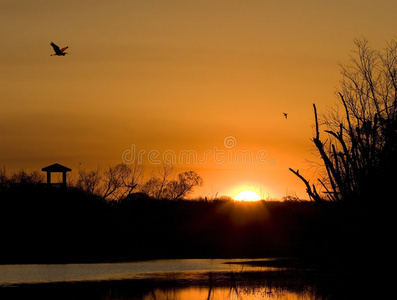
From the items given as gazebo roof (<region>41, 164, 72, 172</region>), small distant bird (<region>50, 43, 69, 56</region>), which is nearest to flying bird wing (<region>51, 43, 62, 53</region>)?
small distant bird (<region>50, 43, 69, 56</region>)

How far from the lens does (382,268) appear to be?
98.6 ft

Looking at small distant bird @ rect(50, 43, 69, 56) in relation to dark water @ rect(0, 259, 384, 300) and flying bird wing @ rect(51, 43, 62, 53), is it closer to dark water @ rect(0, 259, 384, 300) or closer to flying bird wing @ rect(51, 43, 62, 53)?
flying bird wing @ rect(51, 43, 62, 53)

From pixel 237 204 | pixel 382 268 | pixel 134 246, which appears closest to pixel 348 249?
pixel 382 268

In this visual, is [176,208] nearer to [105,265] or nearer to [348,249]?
[105,265]

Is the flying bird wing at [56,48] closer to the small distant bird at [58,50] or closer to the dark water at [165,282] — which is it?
the small distant bird at [58,50]

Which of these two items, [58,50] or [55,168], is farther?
[55,168]

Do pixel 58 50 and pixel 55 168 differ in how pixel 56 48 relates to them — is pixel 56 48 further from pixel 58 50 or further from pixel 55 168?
pixel 55 168

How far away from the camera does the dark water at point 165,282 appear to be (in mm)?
27359

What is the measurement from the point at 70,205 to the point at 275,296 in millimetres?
40270

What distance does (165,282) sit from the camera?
3203cm

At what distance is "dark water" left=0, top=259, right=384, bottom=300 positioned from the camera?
89.8ft

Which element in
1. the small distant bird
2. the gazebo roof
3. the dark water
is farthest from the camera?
the gazebo roof

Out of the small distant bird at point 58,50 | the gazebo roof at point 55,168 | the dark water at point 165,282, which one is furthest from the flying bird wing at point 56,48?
the gazebo roof at point 55,168

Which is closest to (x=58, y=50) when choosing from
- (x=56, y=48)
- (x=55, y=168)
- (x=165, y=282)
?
(x=56, y=48)
